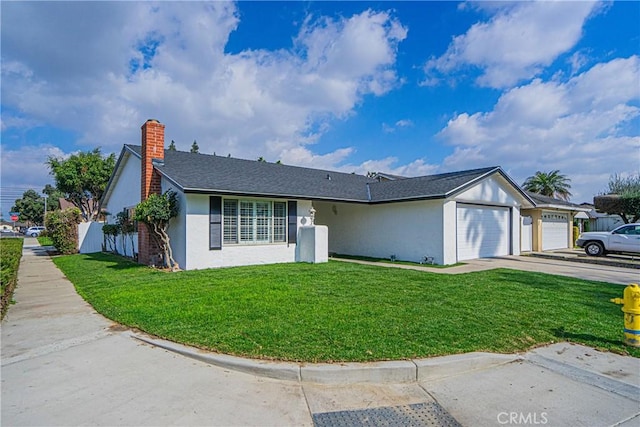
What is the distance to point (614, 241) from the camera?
15.2m

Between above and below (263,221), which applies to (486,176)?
above

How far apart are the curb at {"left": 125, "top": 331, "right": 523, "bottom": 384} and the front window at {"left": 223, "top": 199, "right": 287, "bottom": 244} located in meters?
8.02

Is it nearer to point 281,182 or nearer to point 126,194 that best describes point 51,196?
point 126,194

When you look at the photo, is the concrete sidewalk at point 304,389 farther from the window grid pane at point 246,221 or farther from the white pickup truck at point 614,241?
the white pickup truck at point 614,241

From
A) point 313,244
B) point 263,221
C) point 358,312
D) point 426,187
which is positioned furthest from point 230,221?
point 426,187

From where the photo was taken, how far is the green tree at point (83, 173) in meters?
27.5

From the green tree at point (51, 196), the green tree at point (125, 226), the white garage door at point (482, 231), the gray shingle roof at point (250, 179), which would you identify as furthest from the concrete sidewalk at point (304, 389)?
the green tree at point (51, 196)

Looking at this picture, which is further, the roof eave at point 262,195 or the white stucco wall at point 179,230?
the white stucco wall at point 179,230

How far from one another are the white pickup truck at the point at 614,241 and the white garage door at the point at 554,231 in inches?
98.8

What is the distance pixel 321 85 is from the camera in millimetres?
14156

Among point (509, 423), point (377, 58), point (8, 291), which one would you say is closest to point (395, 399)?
point (509, 423)

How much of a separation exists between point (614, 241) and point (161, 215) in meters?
18.7

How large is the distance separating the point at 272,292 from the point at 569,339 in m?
5.25

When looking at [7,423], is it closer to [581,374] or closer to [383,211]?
[581,374]
